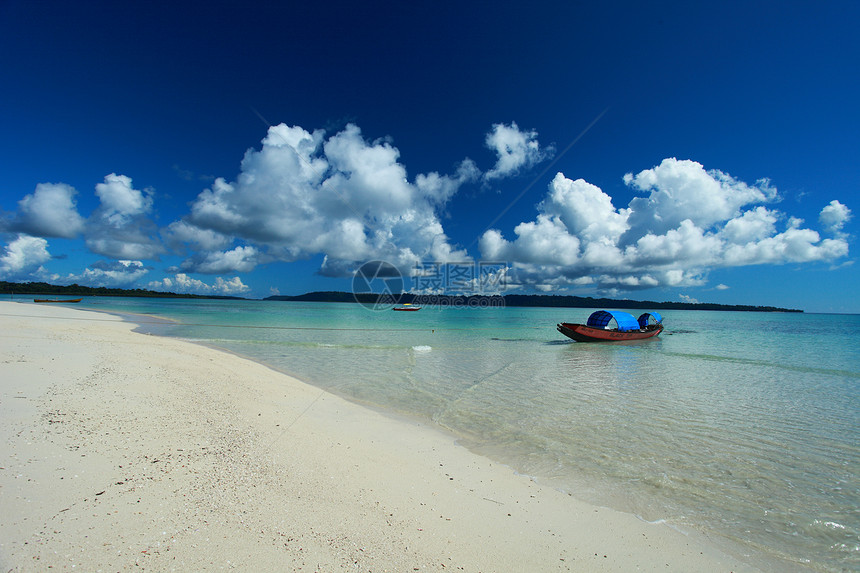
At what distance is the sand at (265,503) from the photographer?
10.5ft

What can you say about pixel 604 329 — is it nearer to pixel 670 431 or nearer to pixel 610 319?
pixel 610 319

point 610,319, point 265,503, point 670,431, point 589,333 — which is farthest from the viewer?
point 610,319

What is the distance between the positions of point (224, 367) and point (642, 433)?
13600 mm

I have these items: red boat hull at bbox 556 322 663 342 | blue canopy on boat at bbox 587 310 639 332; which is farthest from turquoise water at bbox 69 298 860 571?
blue canopy on boat at bbox 587 310 639 332

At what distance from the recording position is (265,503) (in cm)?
408

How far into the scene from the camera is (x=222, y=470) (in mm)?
4750

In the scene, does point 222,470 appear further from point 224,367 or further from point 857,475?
point 857,475

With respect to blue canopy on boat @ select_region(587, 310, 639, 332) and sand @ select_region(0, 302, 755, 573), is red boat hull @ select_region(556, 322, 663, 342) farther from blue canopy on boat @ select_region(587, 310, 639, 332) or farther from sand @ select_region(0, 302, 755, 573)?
sand @ select_region(0, 302, 755, 573)

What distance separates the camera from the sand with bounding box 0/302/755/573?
320 cm

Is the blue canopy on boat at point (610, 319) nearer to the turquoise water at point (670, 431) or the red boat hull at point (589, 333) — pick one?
the red boat hull at point (589, 333)

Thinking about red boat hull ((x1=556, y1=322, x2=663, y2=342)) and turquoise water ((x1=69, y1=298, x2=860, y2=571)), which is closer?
turquoise water ((x1=69, y1=298, x2=860, y2=571))

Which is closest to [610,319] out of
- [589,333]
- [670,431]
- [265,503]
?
[589,333]

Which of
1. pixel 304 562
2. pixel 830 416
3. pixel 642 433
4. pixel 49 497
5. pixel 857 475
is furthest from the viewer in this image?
pixel 830 416

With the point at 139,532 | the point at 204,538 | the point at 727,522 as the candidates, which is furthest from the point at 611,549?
the point at 139,532
